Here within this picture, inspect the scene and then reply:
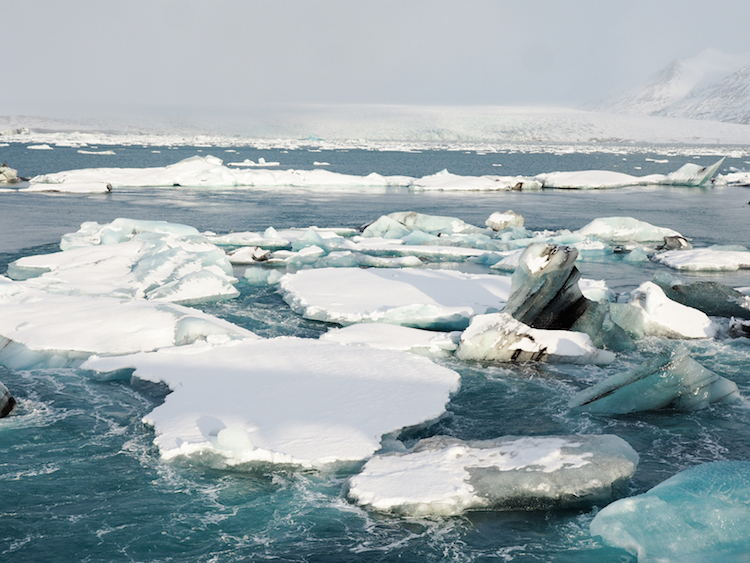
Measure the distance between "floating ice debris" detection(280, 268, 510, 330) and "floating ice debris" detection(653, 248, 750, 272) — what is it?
5113 millimetres

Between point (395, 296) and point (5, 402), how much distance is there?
5892 millimetres

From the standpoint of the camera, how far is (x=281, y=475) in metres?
5.69

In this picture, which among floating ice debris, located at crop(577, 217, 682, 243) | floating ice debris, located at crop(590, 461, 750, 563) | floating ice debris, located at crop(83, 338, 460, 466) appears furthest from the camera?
floating ice debris, located at crop(577, 217, 682, 243)

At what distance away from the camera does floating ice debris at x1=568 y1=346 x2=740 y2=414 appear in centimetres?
718

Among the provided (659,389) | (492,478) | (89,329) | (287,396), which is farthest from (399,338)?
(89,329)

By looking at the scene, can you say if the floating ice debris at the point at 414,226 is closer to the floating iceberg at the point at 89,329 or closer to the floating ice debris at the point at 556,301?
the floating ice debris at the point at 556,301

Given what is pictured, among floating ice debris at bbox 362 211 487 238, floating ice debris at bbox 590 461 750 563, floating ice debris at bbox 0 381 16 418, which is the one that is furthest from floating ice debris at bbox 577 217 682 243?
floating ice debris at bbox 0 381 16 418

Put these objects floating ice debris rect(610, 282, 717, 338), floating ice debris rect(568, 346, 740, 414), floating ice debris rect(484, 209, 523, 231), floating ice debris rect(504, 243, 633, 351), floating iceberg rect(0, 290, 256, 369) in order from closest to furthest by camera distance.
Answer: floating ice debris rect(568, 346, 740, 414), floating iceberg rect(0, 290, 256, 369), floating ice debris rect(504, 243, 633, 351), floating ice debris rect(610, 282, 717, 338), floating ice debris rect(484, 209, 523, 231)

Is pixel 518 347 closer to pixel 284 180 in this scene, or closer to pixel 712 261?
pixel 712 261

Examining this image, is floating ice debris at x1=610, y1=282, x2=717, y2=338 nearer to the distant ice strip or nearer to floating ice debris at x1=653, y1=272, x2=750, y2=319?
floating ice debris at x1=653, y1=272, x2=750, y2=319

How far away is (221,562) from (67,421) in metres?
2.97

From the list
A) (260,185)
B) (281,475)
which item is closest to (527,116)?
(260,185)

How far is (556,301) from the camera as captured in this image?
9.59 m

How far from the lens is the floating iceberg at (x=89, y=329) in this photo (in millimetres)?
8445
